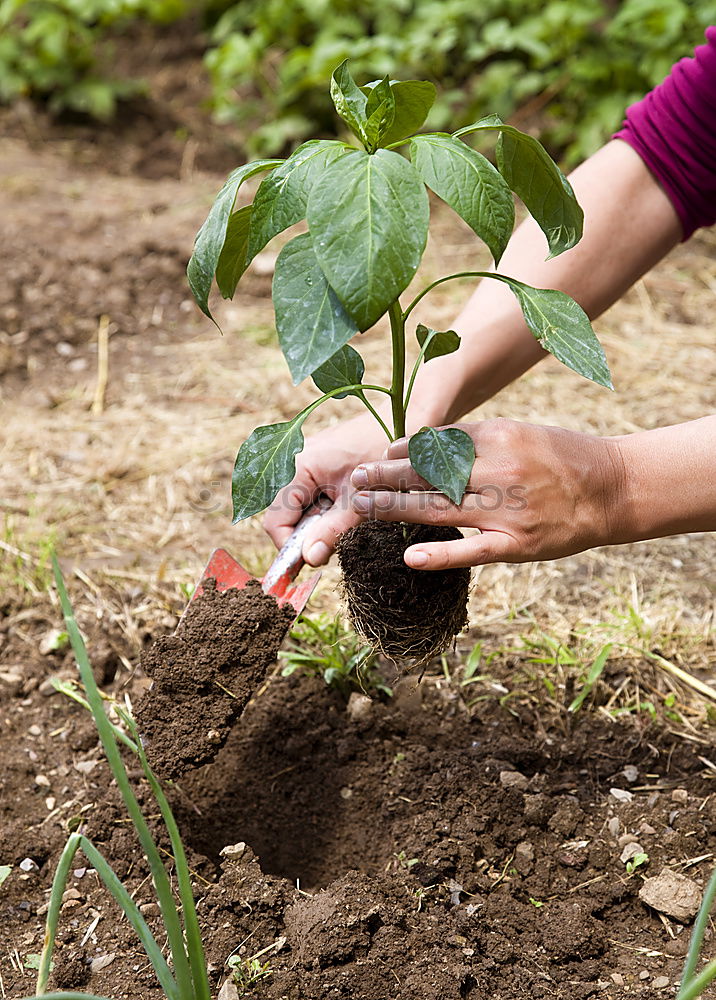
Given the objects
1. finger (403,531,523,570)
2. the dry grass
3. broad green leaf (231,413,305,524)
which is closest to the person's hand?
finger (403,531,523,570)

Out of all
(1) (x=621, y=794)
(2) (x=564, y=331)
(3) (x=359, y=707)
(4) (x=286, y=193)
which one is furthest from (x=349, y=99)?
(1) (x=621, y=794)

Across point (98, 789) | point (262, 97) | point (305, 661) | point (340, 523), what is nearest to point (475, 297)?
point (340, 523)

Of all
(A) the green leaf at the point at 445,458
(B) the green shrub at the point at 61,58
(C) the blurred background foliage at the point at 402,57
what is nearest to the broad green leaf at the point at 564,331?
(A) the green leaf at the point at 445,458

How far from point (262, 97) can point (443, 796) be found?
4.15 metres

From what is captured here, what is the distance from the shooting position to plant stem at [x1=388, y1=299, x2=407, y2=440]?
4.07 feet

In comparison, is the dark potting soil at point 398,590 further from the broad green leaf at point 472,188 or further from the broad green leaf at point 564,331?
the broad green leaf at point 472,188

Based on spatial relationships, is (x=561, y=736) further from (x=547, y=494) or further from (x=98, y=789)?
(x=98, y=789)

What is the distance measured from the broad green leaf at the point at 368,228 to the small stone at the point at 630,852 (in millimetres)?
957

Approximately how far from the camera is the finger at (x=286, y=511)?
162cm

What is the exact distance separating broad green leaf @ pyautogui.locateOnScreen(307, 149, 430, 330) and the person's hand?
0.29 metres

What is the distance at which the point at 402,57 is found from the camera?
402 centimetres

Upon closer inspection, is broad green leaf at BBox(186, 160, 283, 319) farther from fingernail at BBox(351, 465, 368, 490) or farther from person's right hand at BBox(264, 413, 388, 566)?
person's right hand at BBox(264, 413, 388, 566)

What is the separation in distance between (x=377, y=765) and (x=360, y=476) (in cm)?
61

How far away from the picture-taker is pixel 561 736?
1.72 metres
